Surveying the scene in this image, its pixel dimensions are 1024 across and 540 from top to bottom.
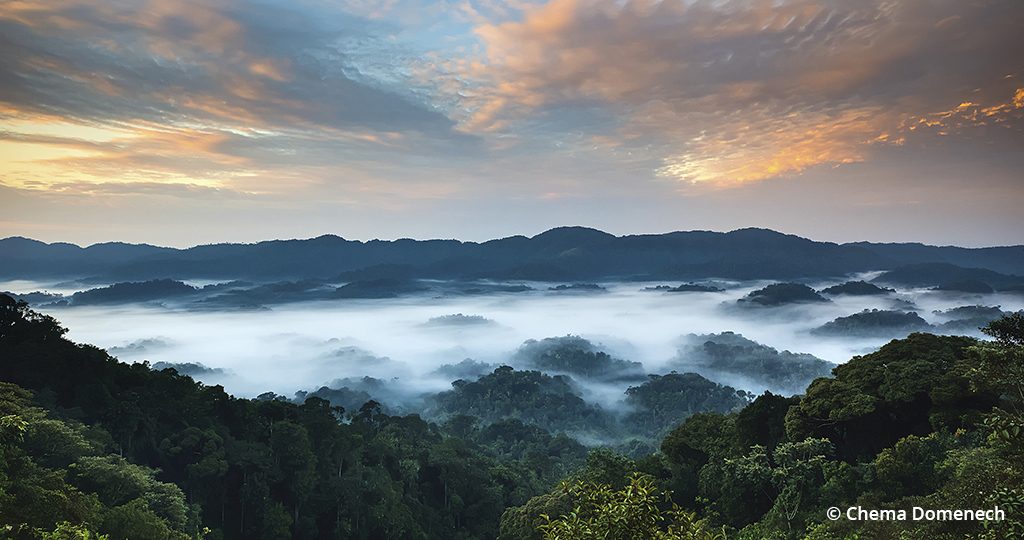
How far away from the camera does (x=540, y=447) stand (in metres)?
85.0

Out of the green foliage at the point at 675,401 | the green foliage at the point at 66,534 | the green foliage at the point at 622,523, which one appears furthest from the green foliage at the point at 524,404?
the green foliage at the point at 622,523

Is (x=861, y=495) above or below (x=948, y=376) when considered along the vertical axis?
below

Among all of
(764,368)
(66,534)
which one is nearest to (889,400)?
(66,534)

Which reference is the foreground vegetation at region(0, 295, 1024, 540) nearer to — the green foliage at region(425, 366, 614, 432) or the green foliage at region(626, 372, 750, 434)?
the green foliage at region(425, 366, 614, 432)

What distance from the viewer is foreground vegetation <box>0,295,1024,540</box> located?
36.4 feet

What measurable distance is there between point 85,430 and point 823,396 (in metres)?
34.5

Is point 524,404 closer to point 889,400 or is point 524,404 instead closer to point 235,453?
point 235,453

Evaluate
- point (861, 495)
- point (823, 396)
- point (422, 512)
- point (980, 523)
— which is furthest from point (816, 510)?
point (422, 512)

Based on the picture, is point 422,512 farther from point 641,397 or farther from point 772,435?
point 641,397

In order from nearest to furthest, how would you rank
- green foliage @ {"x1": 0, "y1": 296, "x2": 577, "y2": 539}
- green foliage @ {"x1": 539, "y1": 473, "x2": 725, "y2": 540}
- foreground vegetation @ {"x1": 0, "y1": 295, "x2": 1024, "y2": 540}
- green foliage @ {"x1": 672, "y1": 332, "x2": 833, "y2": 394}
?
1. green foliage @ {"x1": 539, "y1": 473, "x2": 725, "y2": 540}
2. foreground vegetation @ {"x1": 0, "y1": 295, "x2": 1024, "y2": 540}
3. green foliage @ {"x1": 0, "y1": 296, "x2": 577, "y2": 539}
4. green foliage @ {"x1": 672, "y1": 332, "x2": 833, "y2": 394}

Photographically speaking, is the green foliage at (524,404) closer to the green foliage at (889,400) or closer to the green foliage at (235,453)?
the green foliage at (235,453)

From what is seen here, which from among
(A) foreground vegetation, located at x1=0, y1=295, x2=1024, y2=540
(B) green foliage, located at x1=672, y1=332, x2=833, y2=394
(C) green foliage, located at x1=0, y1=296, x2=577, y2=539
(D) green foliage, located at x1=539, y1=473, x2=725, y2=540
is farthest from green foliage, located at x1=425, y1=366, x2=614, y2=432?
(D) green foliage, located at x1=539, y1=473, x2=725, y2=540

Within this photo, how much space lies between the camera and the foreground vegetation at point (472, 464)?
11.1 metres

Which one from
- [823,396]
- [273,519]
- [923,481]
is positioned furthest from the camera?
[273,519]
